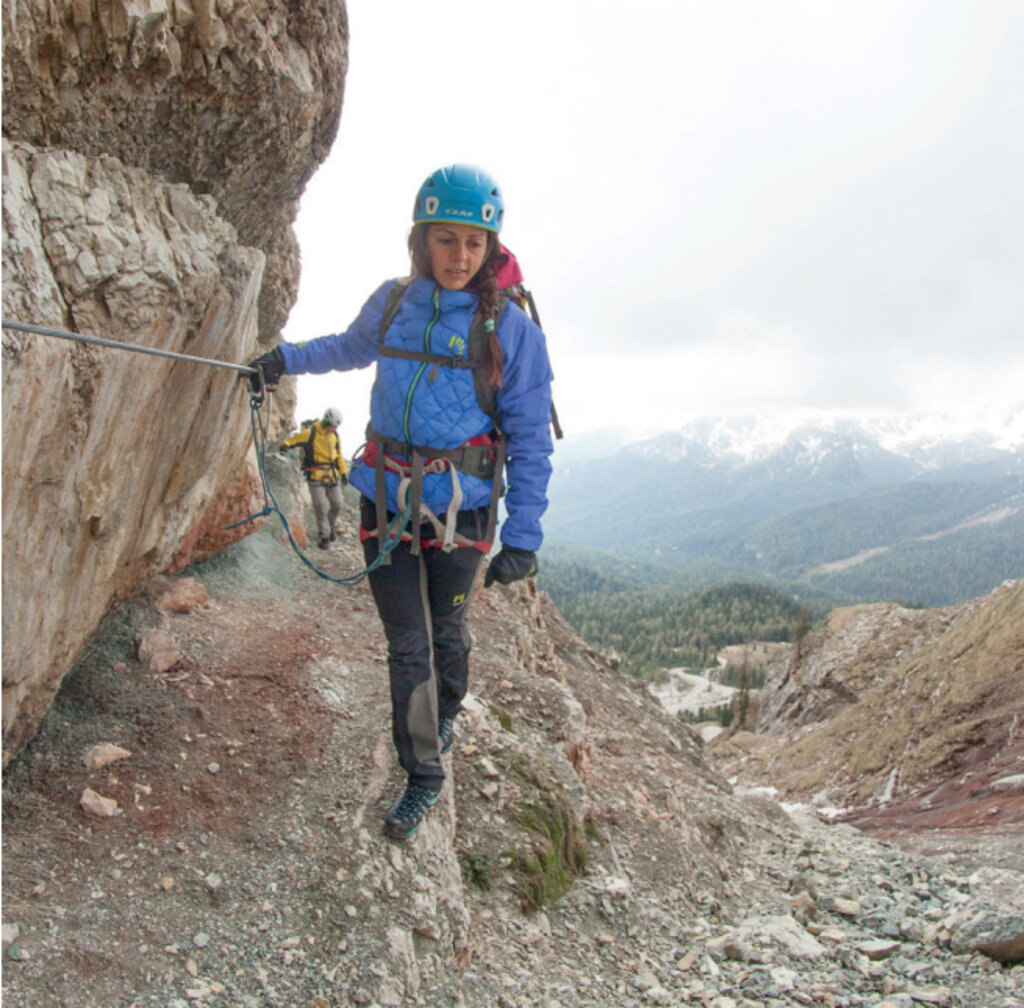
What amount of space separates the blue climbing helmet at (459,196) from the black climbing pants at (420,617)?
208 centimetres

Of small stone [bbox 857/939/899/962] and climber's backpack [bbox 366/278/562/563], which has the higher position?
climber's backpack [bbox 366/278/562/563]

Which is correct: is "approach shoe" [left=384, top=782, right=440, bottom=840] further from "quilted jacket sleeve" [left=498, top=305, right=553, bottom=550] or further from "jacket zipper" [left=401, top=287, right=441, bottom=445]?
"jacket zipper" [left=401, top=287, right=441, bottom=445]

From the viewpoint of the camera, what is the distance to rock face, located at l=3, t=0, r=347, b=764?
3.99m

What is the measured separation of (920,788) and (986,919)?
52.4 ft

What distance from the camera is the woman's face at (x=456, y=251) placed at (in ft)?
15.0

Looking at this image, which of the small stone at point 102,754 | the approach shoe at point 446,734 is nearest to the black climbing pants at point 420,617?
the approach shoe at point 446,734

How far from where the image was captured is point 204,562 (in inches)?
365

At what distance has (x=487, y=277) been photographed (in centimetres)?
476

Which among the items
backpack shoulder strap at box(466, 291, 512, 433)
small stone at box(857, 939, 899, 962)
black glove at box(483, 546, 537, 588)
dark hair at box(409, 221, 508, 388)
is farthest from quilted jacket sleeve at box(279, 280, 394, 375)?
small stone at box(857, 939, 899, 962)

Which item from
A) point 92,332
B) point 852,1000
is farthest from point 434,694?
point 852,1000

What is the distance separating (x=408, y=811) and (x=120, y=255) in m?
4.56

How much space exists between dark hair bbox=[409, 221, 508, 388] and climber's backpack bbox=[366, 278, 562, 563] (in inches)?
1.8

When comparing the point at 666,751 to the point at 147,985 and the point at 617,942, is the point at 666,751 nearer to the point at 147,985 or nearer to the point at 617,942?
the point at 617,942

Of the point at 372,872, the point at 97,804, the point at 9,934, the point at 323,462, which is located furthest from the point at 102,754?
the point at 323,462
